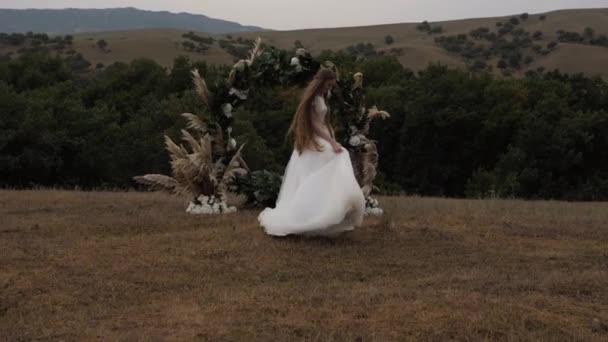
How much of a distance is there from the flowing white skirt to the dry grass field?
7352cm

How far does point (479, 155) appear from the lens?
43719 millimetres

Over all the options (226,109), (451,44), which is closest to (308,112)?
(226,109)

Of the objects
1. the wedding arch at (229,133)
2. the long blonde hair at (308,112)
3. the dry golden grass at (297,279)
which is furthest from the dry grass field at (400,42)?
the long blonde hair at (308,112)

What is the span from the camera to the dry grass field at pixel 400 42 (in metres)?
86.6

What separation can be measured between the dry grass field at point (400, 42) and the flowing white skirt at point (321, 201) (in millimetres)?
73523

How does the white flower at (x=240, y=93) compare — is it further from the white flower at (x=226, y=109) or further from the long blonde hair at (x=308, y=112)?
the long blonde hair at (x=308, y=112)

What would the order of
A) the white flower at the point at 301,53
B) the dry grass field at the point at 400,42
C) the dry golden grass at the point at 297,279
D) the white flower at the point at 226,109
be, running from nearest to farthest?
1. the dry golden grass at the point at 297,279
2. the white flower at the point at 301,53
3. the white flower at the point at 226,109
4. the dry grass field at the point at 400,42

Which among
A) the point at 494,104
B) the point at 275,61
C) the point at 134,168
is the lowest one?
the point at 134,168

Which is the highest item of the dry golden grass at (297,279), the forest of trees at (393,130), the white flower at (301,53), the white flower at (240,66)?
the white flower at (301,53)

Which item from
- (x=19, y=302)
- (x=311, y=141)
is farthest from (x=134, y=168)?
(x=19, y=302)

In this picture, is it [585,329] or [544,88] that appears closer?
[585,329]

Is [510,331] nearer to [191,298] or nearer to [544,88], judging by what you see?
[191,298]

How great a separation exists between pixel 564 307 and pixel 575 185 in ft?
110

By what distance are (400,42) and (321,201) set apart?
105 m
